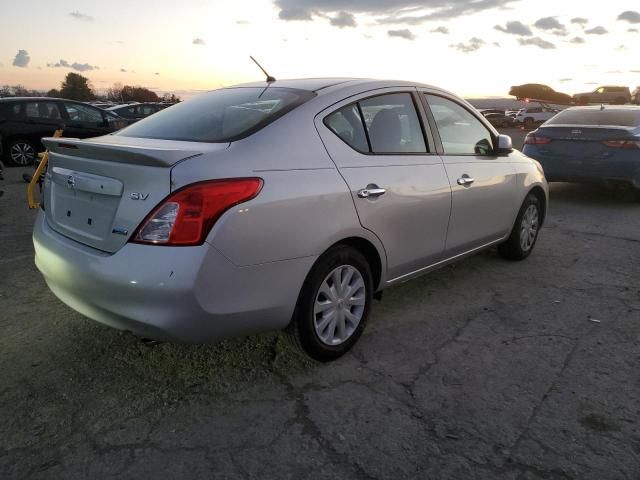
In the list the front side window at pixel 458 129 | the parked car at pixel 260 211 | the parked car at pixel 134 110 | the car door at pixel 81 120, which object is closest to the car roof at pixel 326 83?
the parked car at pixel 260 211

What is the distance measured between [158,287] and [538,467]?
1.79 metres

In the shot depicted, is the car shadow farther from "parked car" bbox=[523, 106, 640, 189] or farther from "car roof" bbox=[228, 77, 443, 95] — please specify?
"car roof" bbox=[228, 77, 443, 95]

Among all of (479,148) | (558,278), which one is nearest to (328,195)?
(479,148)

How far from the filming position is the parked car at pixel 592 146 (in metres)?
7.54

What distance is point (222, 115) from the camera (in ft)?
10.4

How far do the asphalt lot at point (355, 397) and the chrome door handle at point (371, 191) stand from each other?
3.14 ft

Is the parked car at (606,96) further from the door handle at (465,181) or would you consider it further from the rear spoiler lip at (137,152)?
the rear spoiler lip at (137,152)

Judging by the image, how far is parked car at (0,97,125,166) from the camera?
12.0 metres

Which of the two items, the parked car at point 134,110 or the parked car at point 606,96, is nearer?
the parked car at point 134,110

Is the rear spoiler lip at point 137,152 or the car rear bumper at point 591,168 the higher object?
the rear spoiler lip at point 137,152

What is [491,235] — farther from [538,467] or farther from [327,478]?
[327,478]

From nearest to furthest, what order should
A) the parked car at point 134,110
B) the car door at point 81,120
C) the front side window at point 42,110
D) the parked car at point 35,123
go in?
the parked car at point 35,123 < the front side window at point 42,110 < the car door at point 81,120 < the parked car at point 134,110

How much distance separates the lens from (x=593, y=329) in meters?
3.62

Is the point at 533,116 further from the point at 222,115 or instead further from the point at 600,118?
the point at 222,115
